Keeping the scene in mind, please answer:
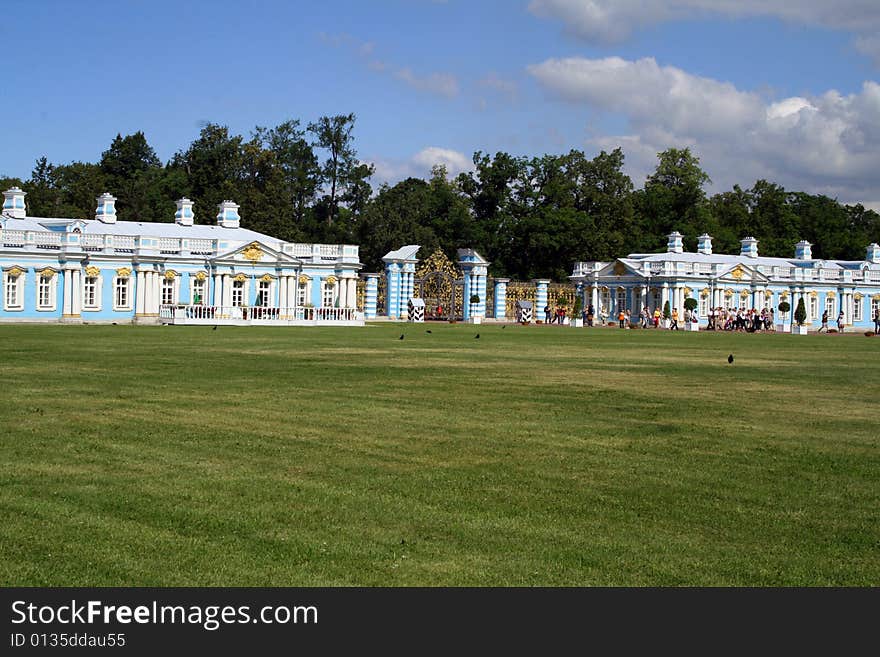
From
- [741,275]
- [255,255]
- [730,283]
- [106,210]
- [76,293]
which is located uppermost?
[106,210]

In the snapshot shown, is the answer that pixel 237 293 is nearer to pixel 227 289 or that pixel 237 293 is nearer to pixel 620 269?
pixel 227 289

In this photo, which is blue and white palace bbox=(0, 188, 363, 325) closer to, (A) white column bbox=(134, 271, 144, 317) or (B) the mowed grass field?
(A) white column bbox=(134, 271, 144, 317)

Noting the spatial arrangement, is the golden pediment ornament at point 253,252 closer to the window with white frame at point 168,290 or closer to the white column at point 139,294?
the window with white frame at point 168,290

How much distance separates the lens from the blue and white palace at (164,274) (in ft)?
171

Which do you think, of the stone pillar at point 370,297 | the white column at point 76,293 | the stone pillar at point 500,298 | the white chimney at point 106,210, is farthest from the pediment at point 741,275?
the white column at point 76,293

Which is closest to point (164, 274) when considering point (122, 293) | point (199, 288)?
point (199, 288)

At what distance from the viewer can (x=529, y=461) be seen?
34.8ft

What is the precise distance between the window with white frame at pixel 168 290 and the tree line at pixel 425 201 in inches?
788

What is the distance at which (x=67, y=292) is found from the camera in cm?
5238

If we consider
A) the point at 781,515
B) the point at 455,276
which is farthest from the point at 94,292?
the point at 781,515

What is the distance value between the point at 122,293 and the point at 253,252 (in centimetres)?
683

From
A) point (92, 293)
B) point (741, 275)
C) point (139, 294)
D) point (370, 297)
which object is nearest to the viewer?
point (92, 293)

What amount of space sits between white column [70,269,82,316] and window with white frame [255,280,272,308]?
9331 mm

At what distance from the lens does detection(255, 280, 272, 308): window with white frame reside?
58812mm
